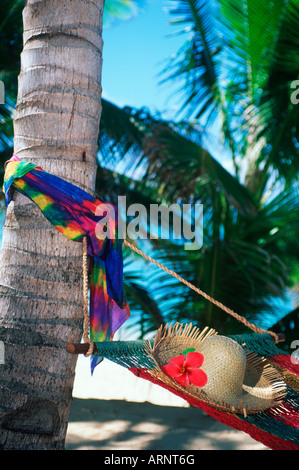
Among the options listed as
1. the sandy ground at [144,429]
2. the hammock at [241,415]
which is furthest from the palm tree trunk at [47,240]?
the sandy ground at [144,429]

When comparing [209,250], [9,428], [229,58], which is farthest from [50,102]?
[229,58]

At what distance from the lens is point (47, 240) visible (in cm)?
171

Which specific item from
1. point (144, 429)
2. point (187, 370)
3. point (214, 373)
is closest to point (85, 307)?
point (187, 370)

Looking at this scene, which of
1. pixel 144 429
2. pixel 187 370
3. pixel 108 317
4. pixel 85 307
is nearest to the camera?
pixel 85 307

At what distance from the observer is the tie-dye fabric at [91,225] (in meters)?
1.72

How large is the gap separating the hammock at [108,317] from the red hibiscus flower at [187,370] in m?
0.07

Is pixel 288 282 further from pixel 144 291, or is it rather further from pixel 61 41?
pixel 61 41

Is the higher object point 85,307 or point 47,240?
point 47,240

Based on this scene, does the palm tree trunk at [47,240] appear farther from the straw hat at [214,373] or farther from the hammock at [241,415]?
the straw hat at [214,373]

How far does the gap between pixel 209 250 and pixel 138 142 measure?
1699 mm

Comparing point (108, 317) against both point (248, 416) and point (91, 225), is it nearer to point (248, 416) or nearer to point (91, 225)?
point (91, 225)

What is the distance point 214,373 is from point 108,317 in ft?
1.62

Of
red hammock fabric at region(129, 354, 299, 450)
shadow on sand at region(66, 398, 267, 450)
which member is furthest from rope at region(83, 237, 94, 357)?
shadow on sand at region(66, 398, 267, 450)

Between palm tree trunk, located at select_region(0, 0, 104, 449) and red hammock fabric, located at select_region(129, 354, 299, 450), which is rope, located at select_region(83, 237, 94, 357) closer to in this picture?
palm tree trunk, located at select_region(0, 0, 104, 449)
